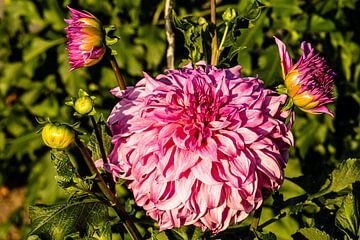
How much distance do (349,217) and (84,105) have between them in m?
0.46

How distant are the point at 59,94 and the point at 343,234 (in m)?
1.60

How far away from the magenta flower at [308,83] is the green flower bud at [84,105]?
0.91 ft

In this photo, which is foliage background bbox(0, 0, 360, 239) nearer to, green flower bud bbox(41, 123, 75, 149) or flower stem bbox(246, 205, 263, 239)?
flower stem bbox(246, 205, 263, 239)

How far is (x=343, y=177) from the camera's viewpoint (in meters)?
1.12

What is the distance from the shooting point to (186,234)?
1010 mm

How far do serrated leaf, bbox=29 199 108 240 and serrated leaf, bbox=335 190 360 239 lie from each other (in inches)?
14.7

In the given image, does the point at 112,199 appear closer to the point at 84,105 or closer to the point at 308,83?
the point at 84,105

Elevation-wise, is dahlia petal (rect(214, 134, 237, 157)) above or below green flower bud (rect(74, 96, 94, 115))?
below

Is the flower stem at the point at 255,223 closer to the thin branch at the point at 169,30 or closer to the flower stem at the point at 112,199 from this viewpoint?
the flower stem at the point at 112,199

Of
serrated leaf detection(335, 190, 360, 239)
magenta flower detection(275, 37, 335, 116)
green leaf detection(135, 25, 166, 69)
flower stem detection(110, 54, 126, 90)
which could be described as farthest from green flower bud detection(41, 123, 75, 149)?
green leaf detection(135, 25, 166, 69)

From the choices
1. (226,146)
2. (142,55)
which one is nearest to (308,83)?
(226,146)

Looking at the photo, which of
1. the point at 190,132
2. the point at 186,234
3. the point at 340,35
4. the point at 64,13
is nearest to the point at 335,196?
the point at 186,234

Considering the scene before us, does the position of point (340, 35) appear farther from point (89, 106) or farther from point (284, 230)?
point (89, 106)

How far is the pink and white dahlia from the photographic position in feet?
2.70
